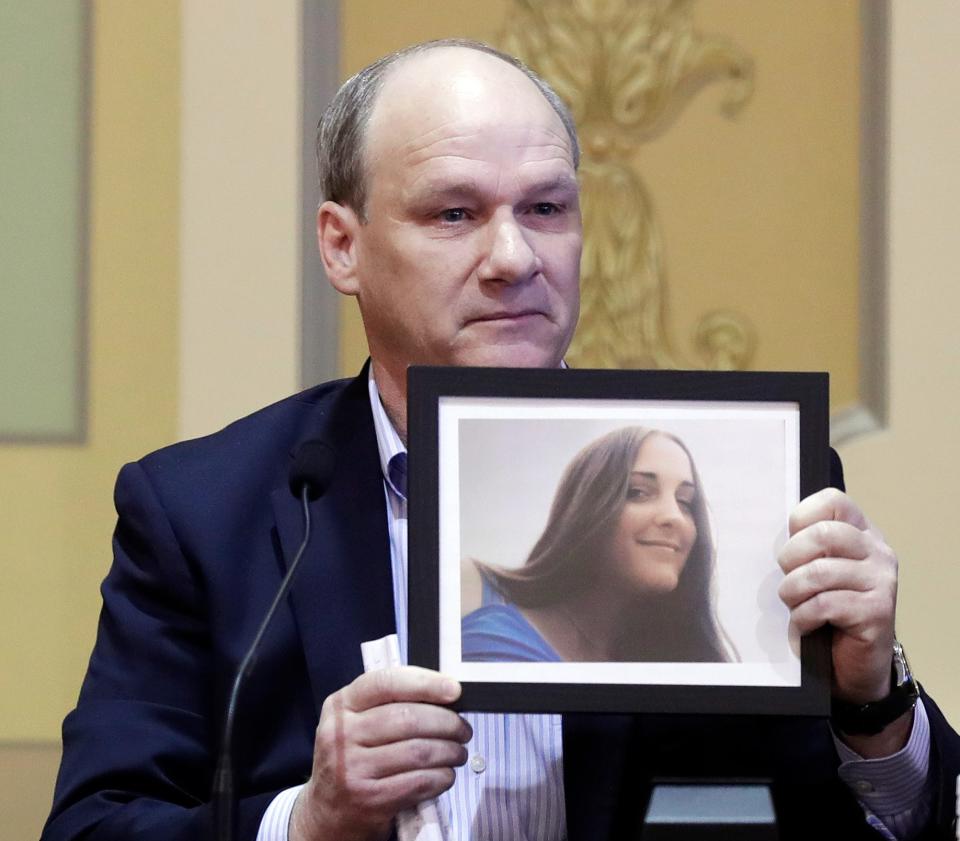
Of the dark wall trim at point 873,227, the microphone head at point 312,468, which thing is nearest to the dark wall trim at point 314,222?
the dark wall trim at point 873,227

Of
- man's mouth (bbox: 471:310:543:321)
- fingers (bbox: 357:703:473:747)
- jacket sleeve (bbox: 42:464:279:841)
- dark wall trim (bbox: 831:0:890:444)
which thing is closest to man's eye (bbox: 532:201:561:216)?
man's mouth (bbox: 471:310:543:321)

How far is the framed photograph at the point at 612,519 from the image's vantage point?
1.32 meters

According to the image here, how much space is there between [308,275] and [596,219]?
475 millimetres

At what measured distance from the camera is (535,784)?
1.58 meters

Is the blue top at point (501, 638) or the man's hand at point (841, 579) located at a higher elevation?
the man's hand at point (841, 579)

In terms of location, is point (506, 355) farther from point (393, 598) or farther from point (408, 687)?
point (408, 687)

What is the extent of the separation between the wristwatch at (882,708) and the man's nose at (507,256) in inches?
21.4

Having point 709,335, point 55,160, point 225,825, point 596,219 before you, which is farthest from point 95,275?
point 225,825

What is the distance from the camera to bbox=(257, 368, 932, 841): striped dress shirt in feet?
4.88

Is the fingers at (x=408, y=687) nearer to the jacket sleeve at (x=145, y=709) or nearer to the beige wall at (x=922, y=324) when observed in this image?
the jacket sleeve at (x=145, y=709)

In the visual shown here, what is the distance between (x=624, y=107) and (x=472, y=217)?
0.91 metres

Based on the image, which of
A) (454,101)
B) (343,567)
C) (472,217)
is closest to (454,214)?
(472,217)

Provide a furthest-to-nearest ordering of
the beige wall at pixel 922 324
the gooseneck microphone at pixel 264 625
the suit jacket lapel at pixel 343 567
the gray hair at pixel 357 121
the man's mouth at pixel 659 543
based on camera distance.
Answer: the beige wall at pixel 922 324
the gray hair at pixel 357 121
the suit jacket lapel at pixel 343 567
the man's mouth at pixel 659 543
the gooseneck microphone at pixel 264 625

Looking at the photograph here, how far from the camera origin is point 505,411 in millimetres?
1355
